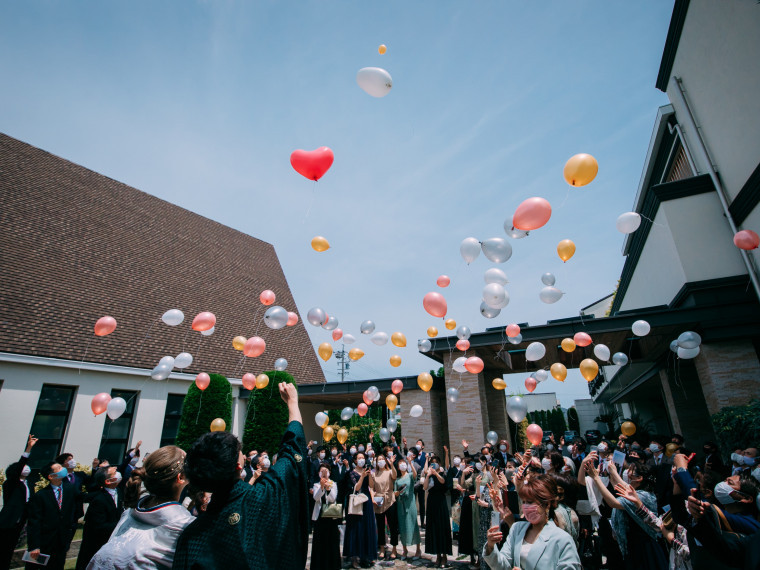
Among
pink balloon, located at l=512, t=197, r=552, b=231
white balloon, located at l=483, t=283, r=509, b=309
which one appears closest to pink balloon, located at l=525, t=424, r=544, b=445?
white balloon, located at l=483, t=283, r=509, b=309

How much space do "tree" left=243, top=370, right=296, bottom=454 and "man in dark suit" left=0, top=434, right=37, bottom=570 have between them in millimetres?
7534

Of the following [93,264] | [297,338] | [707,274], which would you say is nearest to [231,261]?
[297,338]

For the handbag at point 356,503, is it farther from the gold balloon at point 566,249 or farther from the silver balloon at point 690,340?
the silver balloon at point 690,340

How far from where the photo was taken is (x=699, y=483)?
358 cm

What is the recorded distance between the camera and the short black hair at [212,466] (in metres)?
1.77

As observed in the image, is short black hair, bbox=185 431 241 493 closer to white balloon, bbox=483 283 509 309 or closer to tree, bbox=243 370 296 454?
white balloon, bbox=483 283 509 309

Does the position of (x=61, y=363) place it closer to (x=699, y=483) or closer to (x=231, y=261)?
(x=231, y=261)

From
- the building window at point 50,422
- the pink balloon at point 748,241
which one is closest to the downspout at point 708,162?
the pink balloon at point 748,241

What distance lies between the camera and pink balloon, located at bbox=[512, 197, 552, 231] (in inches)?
224

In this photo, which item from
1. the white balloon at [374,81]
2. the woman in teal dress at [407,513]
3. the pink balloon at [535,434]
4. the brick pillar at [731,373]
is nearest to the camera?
the white balloon at [374,81]

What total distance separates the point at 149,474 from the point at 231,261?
1909 cm

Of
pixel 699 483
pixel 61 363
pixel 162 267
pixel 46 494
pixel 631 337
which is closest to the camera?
pixel 699 483

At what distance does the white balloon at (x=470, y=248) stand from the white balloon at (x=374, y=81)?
2.86 m

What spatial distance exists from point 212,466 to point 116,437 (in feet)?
43.7
